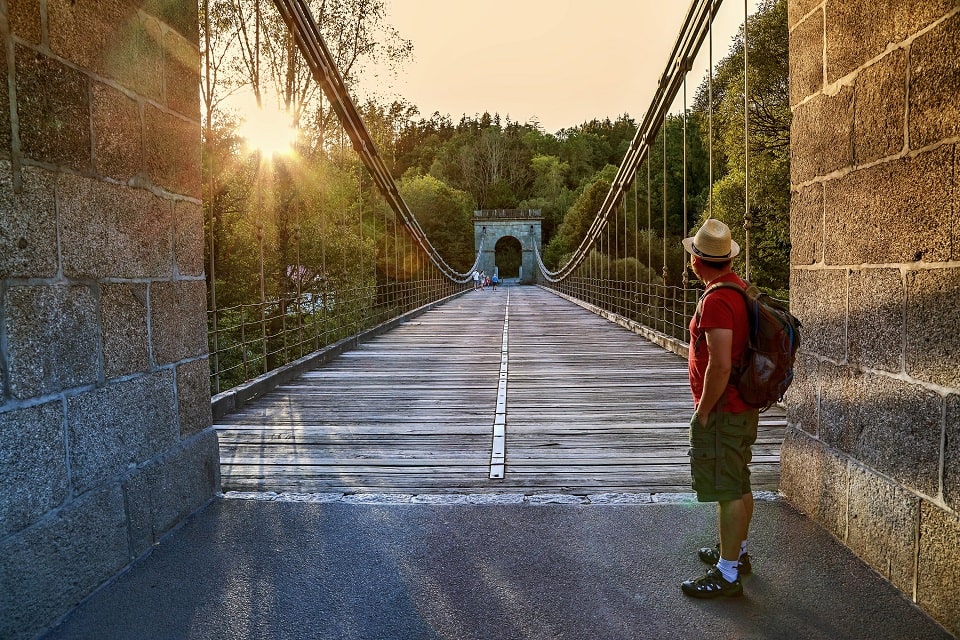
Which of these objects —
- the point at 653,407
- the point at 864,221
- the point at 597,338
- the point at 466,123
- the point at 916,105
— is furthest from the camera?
the point at 466,123

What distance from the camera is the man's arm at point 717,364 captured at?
188 cm

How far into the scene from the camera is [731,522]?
1964mm

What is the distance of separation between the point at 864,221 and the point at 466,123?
7311 centimetres

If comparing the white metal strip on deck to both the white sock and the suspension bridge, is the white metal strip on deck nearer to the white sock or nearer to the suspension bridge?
the suspension bridge

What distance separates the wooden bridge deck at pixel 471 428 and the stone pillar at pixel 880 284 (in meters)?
0.67

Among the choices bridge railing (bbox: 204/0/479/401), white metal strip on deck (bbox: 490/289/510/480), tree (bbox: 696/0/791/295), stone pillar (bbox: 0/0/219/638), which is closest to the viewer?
stone pillar (bbox: 0/0/219/638)

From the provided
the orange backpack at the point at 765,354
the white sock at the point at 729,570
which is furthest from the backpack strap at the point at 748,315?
the white sock at the point at 729,570

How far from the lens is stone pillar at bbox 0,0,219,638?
1705mm

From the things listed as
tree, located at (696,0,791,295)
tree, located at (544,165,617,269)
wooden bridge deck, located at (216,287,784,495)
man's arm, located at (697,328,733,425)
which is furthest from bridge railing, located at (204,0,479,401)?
tree, located at (544,165,617,269)

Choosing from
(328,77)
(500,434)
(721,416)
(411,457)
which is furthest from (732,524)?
(328,77)

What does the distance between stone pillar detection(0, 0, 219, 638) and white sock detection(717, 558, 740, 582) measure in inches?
64.6

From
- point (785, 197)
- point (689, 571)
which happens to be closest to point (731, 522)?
point (689, 571)

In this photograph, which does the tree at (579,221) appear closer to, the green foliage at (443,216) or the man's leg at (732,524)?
the green foliage at (443,216)

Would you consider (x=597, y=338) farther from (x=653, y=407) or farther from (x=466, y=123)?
(x=466, y=123)
